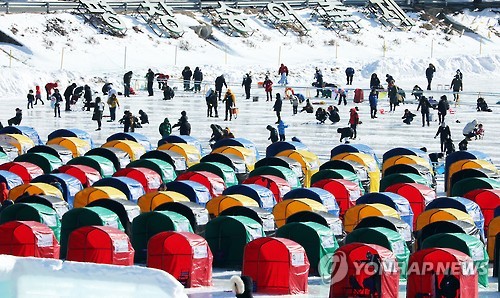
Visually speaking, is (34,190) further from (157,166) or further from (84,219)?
(157,166)

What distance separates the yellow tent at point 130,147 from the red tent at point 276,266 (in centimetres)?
1257

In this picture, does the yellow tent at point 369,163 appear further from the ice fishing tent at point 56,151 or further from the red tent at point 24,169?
the red tent at point 24,169

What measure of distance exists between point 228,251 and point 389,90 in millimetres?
23945

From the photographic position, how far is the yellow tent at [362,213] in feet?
88.5

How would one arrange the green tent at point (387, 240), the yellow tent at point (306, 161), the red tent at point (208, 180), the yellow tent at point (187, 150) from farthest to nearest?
the yellow tent at point (187, 150) → the yellow tent at point (306, 161) → the red tent at point (208, 180) → the green tent at point (387, 240)

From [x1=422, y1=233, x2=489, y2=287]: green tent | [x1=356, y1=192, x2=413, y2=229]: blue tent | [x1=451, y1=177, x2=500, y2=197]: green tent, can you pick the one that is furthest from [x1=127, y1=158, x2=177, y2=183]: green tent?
[x1=422, y1=233, x2=489, y2=287]: green tent

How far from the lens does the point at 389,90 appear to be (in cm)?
4841

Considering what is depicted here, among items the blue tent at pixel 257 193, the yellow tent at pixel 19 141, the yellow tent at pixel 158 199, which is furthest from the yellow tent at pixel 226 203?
the yellow tent at pixel 19 141

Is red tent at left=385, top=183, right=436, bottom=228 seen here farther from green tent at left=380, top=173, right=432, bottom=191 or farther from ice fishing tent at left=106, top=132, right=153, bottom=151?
ice fishing tent at left=106, top=132, right=153, bottom=151

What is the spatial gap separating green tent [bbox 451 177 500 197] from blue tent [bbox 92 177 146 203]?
767 centimetres

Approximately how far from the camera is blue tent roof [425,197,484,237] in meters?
27.3

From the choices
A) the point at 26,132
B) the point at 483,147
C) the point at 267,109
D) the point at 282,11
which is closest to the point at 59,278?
the point at 26,132

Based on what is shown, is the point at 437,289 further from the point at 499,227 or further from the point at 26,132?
the point at 26,132

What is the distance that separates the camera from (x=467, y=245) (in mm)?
23688
